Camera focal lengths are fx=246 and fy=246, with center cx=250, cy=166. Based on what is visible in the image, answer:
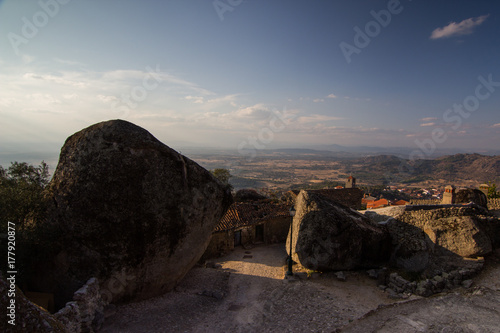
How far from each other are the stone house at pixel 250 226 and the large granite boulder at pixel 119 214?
25.0 feet

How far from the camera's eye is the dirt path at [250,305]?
30.6 ft

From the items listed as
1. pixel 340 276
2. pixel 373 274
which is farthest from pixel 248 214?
pixel 373 274

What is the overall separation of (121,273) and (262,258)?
411 inches

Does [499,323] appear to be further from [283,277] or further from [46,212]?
[46,212]

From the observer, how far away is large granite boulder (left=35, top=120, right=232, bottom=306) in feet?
31.3

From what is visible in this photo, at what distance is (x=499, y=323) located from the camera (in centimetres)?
841

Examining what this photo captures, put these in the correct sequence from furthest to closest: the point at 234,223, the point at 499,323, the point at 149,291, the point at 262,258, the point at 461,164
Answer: the point at 461,164 → the point at 234,223 → the point at 262,258 → the point at 149,291 → the point at 499,323

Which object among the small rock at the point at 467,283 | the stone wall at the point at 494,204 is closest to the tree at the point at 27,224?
the small rock at the point at 467,283

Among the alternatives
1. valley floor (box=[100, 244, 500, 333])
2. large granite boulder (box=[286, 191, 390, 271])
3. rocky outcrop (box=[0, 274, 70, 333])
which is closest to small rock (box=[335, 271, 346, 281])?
valley floor (box=[100, 244, 500, 333])

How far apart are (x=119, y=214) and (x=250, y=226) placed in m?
12.2

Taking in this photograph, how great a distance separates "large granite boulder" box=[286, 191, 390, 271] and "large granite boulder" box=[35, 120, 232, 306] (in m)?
6.85

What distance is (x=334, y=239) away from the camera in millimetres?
14000

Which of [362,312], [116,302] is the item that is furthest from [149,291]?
[362,312]

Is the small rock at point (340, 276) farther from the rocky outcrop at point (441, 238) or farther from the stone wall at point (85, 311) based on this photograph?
the stone wall at point (85, 311)
